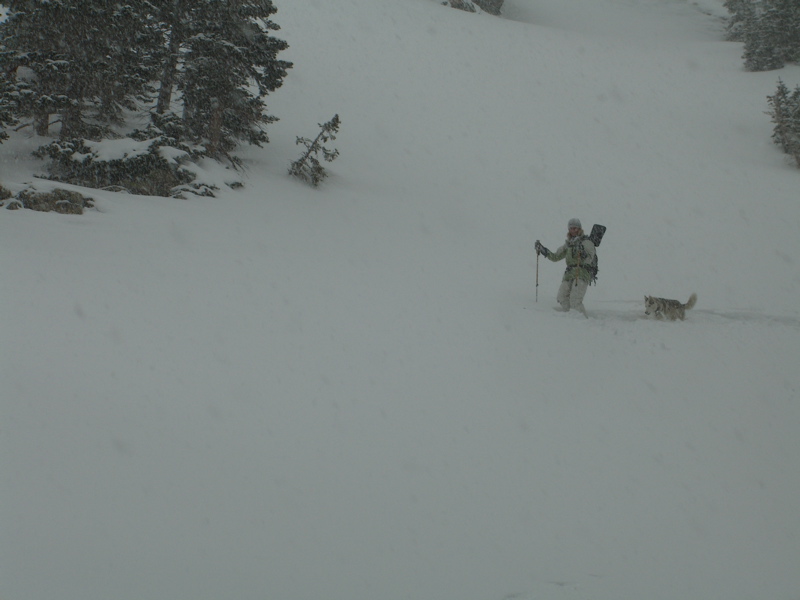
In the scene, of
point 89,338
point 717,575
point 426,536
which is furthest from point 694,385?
point 89,338

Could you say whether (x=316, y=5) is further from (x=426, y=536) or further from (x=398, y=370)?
(x=426, y=536)

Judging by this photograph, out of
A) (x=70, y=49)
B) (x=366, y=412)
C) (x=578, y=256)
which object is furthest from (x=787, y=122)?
(x=366, y=412)

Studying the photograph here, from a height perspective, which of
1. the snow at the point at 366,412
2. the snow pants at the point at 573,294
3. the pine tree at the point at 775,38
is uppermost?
the pine tree at the point at 775,38

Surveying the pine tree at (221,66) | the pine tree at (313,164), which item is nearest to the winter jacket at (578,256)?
the pine tree at (313,164)

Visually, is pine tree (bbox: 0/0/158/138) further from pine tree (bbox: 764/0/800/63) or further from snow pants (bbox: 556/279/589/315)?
pine tree (bbox: 764/0/800/63)

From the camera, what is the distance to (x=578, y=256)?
999 centimetres

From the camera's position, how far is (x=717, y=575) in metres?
3.98

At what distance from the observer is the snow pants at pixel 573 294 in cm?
1001

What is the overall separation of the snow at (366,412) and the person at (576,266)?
418 mm

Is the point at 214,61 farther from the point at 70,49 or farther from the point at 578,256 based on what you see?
the point at 578,256

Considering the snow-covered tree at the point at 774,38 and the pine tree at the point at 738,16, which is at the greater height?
the pine tree at the point at 738,16

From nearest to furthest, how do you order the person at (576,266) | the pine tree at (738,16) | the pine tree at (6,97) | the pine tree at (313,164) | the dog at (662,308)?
1. the person at (576,266)
2. the dog at (662,308)
3. the pine tree at (6,97)
4. the pine tree at (313,164)
5. the pine tree at (738,16)

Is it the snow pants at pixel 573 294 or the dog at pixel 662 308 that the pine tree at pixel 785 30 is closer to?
the dog at pixel 662 308

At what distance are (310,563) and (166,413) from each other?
177 centimetres
